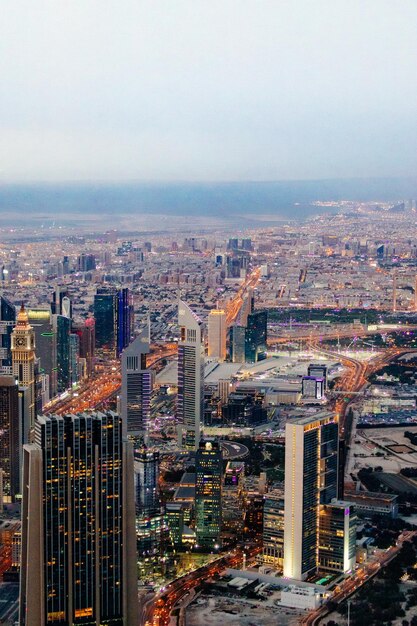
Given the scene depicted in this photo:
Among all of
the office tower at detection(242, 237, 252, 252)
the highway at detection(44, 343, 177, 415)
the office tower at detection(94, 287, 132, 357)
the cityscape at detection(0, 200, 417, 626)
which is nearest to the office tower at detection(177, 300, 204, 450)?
the cityscape at detection(0, 200, 417, 626)

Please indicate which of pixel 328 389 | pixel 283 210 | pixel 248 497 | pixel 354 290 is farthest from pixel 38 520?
pixel 354 290

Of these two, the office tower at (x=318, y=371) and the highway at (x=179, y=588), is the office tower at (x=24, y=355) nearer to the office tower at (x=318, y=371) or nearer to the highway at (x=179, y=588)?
the highway at (x=179, y=588)

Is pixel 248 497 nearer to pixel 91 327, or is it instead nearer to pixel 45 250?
pixel 91 327

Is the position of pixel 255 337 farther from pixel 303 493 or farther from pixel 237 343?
pixel 303 493

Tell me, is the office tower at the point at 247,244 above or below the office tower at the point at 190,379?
above

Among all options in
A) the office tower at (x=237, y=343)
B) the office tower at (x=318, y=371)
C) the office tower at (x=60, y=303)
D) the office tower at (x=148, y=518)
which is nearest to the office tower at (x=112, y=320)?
the office tower at (x=60, y=303)

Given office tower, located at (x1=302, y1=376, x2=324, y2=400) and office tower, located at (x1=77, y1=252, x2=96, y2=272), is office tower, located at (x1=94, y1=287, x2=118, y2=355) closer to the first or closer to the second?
office tower, located at (x1=77, y1=252, x2=96, y2=272)
